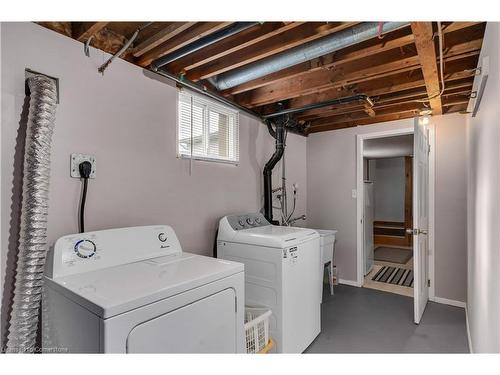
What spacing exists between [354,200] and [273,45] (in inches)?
102

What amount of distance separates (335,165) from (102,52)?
311cm

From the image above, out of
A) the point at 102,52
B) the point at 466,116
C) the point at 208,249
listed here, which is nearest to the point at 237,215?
the point at 208,249

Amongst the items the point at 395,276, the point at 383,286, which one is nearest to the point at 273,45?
the point at 383,286

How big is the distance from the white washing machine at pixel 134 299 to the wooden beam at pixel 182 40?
3.96 ft

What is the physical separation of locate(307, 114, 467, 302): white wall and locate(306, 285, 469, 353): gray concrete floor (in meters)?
0.46

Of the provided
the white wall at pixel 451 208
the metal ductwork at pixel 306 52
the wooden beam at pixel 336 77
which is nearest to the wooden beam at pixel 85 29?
the metal ductwork at pixel 306 52

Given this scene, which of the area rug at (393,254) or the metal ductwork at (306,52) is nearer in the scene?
the metal ductwork at (306,52)

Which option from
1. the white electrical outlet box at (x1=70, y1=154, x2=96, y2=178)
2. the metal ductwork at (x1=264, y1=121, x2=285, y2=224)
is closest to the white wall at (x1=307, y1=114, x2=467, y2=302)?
the metal ductwork at (x1=264, y1=121, x2=285, y2=224)

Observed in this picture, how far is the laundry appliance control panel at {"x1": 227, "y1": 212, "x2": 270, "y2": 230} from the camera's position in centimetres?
249

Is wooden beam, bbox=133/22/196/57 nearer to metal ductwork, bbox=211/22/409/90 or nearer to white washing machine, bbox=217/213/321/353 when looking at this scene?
metal ductwork, bbox=211/22/409/90

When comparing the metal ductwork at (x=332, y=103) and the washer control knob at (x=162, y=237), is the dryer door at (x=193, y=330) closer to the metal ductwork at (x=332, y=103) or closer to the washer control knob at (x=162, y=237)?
the washer control knob at (x=162, y=237)

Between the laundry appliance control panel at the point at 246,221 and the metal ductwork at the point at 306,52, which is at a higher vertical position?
the metal ductwork at the point at 306,52

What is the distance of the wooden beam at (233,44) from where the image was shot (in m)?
1.56
